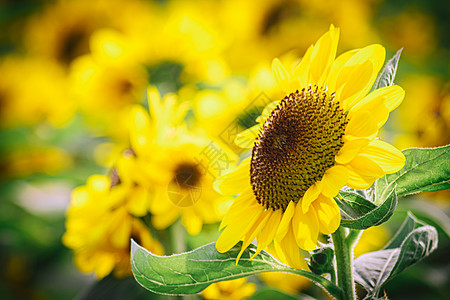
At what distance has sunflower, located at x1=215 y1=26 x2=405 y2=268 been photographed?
0.52 metres

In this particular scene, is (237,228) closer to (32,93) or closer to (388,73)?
(388,73)

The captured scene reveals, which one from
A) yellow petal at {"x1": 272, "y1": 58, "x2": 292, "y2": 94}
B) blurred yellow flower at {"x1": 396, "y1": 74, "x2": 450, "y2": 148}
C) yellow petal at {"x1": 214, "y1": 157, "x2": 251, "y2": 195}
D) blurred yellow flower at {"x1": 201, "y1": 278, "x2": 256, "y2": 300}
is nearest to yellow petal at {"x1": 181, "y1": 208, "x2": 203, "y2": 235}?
blurred yellow flower at {"x1": 201, "y1": 278, "x2": 256, "y2": 300}

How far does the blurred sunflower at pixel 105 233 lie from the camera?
85 centimetres

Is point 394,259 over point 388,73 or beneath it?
beneath

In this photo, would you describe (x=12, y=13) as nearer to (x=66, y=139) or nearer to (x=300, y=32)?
(x=66, y=139)

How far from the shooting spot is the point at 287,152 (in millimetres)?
609

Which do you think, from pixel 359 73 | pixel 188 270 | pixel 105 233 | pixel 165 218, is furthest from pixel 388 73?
pixel 105 233

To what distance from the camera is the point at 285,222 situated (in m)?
0.54

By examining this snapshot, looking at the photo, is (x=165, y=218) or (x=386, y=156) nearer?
(x=386, y=156)

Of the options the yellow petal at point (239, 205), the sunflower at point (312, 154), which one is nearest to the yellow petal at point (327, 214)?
the sunflower at point (312, 154)

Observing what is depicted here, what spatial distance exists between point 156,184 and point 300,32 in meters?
0.99

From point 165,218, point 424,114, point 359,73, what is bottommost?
point 424,114

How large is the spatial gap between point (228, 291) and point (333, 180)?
0.35 meters


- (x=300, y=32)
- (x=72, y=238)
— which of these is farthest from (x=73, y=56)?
(x=72, y=238)
